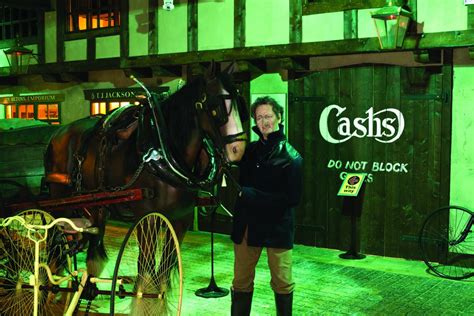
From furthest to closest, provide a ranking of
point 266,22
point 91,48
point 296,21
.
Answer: point 91,48 → point 266,22 → point 296,21

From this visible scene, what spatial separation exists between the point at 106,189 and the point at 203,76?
155 centimetres

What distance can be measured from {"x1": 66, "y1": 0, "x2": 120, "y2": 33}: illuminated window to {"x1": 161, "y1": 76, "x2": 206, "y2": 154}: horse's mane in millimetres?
7261

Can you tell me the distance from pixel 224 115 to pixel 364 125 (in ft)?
15.9

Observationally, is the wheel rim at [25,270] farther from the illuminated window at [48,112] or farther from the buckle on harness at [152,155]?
the illuminated window at [48,112]

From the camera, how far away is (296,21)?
32.3 feet

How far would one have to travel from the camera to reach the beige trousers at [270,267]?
513 centimetres

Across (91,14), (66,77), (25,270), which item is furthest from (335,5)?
(66,77)

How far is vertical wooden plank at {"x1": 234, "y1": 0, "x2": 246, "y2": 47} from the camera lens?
10.4 metres

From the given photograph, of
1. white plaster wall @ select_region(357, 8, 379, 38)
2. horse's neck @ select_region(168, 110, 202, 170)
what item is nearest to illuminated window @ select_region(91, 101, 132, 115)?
white plaster wall @ select_region(357, 8, 379, 38)

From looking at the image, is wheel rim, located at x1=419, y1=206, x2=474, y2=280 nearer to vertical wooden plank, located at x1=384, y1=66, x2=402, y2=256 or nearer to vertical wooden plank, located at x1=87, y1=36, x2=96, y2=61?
vertical wooden plank, located at x1=384, y1=66, x2=402, y2=256

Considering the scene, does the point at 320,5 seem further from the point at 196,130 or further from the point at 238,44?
the point at 196,130

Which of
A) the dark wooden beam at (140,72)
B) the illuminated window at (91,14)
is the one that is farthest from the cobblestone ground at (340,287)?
the illuminated window at (91,14)

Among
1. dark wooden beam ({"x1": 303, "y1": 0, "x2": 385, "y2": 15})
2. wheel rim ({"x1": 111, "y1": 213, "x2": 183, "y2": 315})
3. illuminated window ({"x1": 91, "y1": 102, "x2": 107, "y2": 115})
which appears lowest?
wheel rim ({"x1": 111, "y1": 213, "x2": 183, "y2": 315})

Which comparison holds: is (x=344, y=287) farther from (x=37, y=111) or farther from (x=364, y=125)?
(x=37, y=111)
